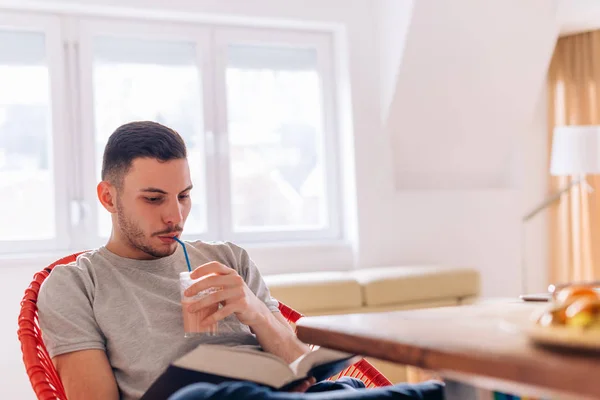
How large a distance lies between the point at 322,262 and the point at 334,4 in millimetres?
1437

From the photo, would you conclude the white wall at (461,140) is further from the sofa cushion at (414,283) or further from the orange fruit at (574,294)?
the orange fruit at (574,294)

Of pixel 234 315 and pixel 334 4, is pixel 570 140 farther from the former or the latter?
pixel 234 315

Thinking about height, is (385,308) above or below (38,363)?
below

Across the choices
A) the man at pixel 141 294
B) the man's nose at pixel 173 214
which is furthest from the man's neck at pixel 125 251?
the man's nose at pixel 173 214

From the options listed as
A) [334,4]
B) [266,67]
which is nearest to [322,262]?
[266,67]

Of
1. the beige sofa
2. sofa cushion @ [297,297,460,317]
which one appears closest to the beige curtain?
the beige sofa

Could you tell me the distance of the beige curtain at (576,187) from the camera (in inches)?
186

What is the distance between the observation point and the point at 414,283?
3723mm

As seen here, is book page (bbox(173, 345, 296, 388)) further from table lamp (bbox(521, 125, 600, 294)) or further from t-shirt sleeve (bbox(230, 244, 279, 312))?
Answer: table lamp (bbox(521, 125, 600, 294))

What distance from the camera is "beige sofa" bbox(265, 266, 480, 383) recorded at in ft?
11.2

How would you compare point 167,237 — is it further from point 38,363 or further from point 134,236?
point 38,363

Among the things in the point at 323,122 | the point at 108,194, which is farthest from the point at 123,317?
the point at 323,122

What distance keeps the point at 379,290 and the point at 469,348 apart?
2772 millimetres

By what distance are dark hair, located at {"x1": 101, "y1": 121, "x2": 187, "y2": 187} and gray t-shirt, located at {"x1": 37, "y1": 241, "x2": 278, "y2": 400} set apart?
193 mm
